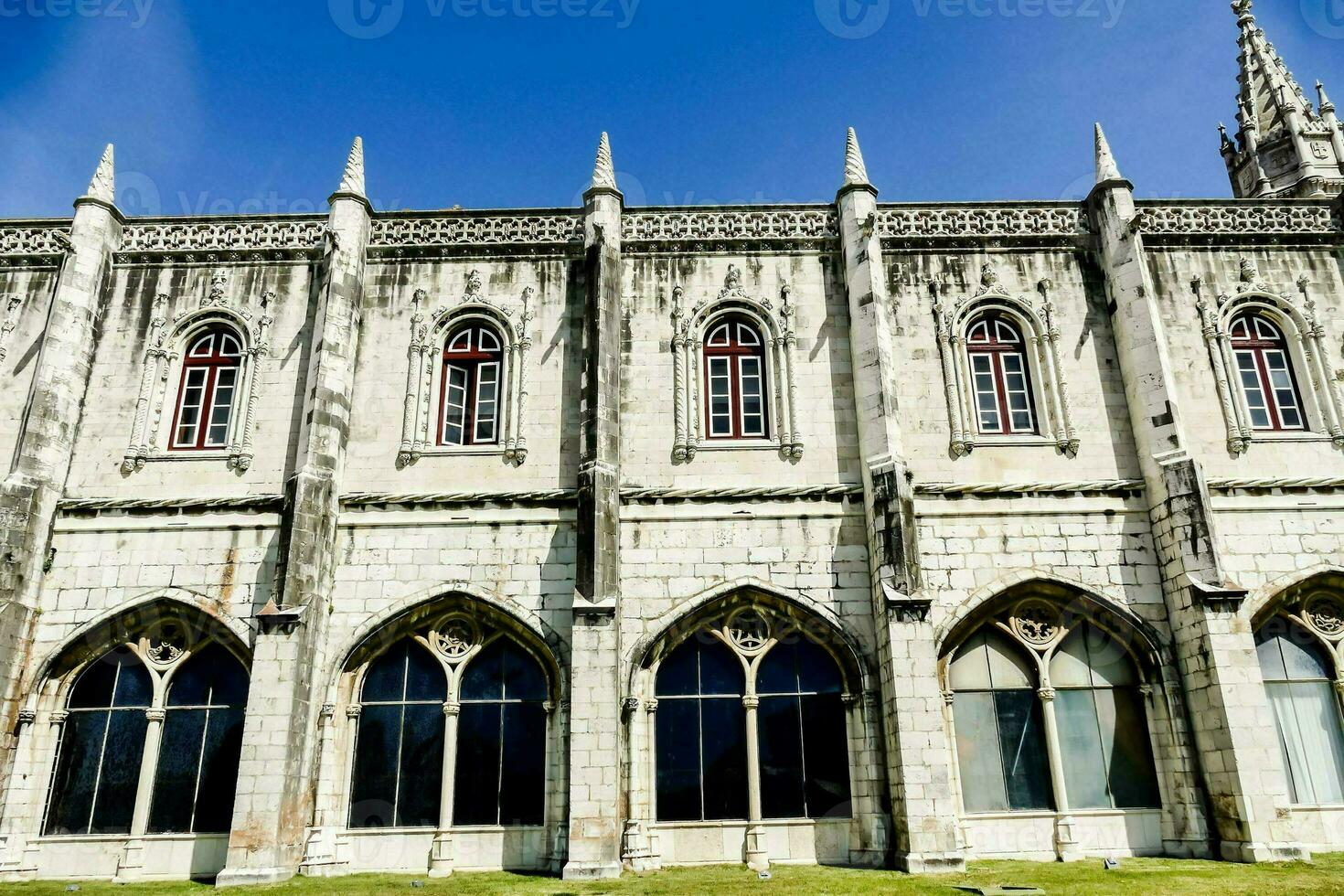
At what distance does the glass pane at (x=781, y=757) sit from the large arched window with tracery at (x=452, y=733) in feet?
10.1

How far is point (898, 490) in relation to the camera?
1327 cm

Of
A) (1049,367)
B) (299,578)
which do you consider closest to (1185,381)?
(1049,367)

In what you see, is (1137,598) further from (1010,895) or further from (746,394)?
(746,394)

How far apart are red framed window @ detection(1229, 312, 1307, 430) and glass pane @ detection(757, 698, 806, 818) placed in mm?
8692

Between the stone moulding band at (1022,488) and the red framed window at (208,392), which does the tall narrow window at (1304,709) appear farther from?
the red framed window at (208,392)

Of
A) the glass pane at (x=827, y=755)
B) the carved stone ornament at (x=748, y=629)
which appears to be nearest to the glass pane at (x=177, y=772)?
the carved stone ornament at (x=748, y=629)

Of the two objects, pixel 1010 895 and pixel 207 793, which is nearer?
pixel 1010 895

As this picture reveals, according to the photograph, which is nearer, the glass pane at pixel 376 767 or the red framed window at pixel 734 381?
the glass pane at pixel 376 767

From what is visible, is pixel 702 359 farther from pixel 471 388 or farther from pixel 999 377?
pixel 999 377

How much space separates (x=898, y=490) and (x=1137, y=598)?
12.9ft

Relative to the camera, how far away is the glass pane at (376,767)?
1302cm

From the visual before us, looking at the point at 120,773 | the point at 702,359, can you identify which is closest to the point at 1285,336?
the point at 702,359

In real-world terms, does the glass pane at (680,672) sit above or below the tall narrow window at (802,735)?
above

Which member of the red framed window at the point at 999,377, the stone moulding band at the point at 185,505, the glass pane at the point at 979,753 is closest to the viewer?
the glass pane at the point at 979,753
